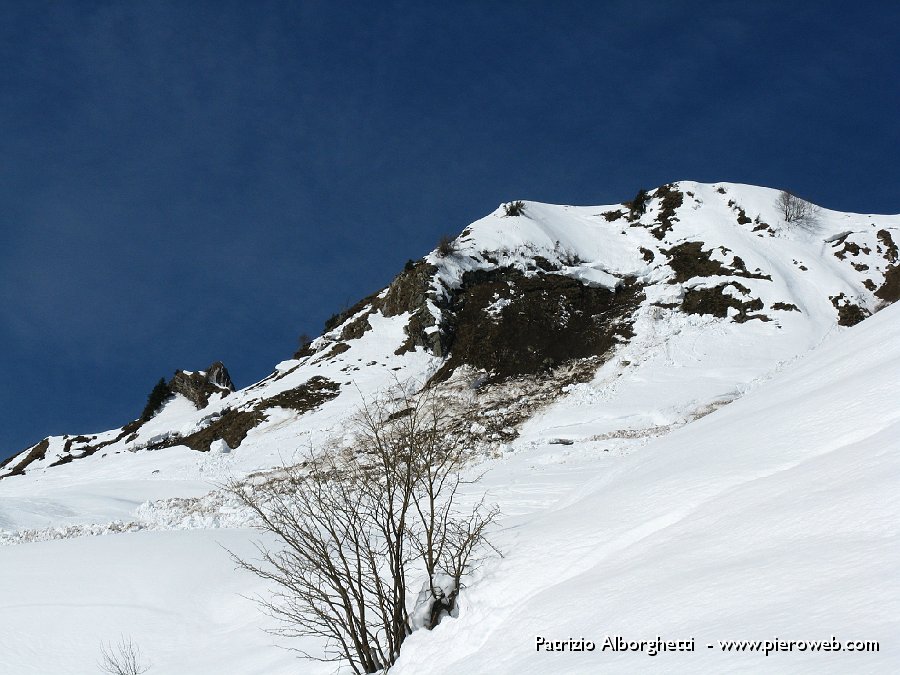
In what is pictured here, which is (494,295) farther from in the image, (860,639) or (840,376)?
(860,639)

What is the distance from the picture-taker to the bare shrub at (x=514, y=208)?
5731 cm

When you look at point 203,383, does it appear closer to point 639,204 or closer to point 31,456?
point 31,456

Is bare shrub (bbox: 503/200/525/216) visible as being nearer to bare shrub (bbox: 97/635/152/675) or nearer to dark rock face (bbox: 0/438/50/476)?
dark rock face (bbox: 0/438/50/476)

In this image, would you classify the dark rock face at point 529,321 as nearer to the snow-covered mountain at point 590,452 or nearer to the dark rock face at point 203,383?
the snow-covered mountain at point 590,452

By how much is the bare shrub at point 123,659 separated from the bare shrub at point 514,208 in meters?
49.6

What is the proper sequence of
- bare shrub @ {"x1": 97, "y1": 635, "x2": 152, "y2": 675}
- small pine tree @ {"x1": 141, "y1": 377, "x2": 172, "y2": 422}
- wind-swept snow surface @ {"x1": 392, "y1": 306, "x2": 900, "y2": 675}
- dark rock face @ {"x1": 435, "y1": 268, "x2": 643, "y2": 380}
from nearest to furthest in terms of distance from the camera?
wind-swept snow surface @ {"x1": 392, "y1": 306, "x2": 900, "y2": 675} → bare shrub @ {"x1": 97, "y1": 635, "x2": 152, "y2": 675} → dark rock face @ {"x1": 435, "y1": 268, "x2": 643, "y2": 380} → small pine tree @ {"x1": 141, "y1": 377, "x2": 172, "y2": 422}

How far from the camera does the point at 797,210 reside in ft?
173

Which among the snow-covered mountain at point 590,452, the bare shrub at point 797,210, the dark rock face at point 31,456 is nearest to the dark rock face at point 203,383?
the snow-covered mountain at point 590,452

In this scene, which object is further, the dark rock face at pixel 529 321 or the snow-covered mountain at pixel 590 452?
the dark rock face at pixel 529 321

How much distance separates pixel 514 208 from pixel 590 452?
3777 cm

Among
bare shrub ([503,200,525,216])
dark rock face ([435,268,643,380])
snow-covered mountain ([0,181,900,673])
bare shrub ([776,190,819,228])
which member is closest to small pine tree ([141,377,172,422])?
snow-covered mountain ([0,181,900,673])

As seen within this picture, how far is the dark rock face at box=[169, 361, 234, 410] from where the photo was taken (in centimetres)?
5826

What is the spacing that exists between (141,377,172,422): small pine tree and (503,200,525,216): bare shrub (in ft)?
124

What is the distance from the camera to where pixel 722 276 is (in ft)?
145
